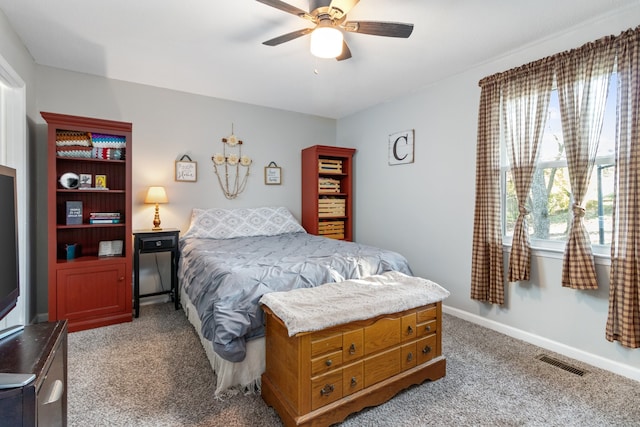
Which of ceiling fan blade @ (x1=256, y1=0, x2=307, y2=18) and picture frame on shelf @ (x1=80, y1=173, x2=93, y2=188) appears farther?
Answer: picture frame on shelf @ (x1=80, y1=173, x2=93, y2=188)

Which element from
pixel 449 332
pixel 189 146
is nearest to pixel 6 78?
pixel 189 146

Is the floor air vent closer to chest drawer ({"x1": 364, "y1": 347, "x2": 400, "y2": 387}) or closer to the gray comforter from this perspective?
the gray comforter

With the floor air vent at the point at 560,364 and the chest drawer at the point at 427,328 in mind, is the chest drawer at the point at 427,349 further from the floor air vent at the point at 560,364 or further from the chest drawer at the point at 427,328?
the floor air vent at the point at 560,364

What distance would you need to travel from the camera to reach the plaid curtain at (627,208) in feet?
6.39

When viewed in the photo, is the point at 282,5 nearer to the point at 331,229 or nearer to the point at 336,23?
the point at 336,23

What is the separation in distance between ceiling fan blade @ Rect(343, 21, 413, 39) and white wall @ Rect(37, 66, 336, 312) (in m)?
2.38

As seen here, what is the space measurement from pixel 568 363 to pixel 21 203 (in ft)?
14.2

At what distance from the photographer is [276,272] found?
2.02 m

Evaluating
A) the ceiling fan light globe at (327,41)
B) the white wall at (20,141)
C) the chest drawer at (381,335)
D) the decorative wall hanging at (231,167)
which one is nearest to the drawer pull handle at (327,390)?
the chest drawer at (381,335)

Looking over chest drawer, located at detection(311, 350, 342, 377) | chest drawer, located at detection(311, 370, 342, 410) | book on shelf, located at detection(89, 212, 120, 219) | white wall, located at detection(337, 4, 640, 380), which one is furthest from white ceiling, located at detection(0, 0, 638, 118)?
chest drawer, located at detection(311, 370, 342, 410)

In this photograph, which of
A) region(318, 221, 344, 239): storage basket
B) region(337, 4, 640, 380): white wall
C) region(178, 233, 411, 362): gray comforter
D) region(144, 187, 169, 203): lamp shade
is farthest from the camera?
region(318, 221, 344, 239): storage basket

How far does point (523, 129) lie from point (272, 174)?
2.85m

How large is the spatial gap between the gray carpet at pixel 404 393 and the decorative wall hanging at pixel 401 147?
2.03 meters

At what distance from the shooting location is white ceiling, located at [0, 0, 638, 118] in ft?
6.79
